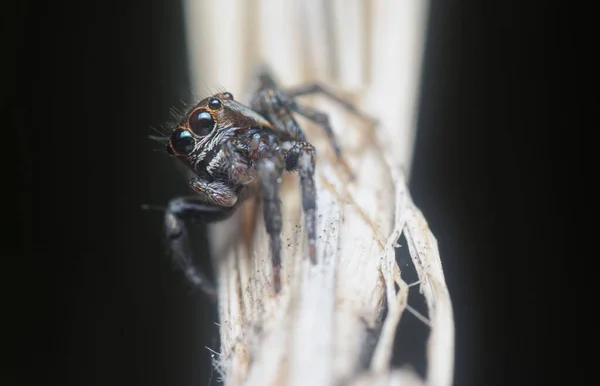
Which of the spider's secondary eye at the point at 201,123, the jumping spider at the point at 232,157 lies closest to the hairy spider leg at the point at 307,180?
the jumping spider at the point at 232,157

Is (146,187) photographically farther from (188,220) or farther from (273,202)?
(273,202)

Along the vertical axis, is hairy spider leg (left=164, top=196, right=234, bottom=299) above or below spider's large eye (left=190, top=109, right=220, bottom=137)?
below

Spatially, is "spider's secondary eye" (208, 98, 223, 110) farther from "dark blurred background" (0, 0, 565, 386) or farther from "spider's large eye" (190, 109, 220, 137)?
"dark blurred background" (0, 0, 565, 386)

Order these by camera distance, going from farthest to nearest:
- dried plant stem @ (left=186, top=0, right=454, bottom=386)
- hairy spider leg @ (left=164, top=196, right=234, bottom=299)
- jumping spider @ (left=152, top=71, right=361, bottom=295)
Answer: hairy spider leg @ (left=164, top=196, right=234, bottom=299)
jumping spider @ (left=152, top=71, right=361, bottom=295)
dried plant stem @ (left=186, top=0, right=454, bottom=386)

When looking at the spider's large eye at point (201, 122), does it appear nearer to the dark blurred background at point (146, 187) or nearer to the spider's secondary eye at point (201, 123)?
the spider's secondary eye at point (201, 123)

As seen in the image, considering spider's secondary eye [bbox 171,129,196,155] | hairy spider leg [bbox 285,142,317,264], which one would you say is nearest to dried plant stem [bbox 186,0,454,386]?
hairy spider leg [bbox 285,142,317,264]

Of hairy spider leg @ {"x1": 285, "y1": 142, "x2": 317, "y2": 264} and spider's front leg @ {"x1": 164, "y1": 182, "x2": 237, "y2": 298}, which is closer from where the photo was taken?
hairy spider leg @ {"x1": 285, "y1": 142, "x2": 317, "y2": 264}
